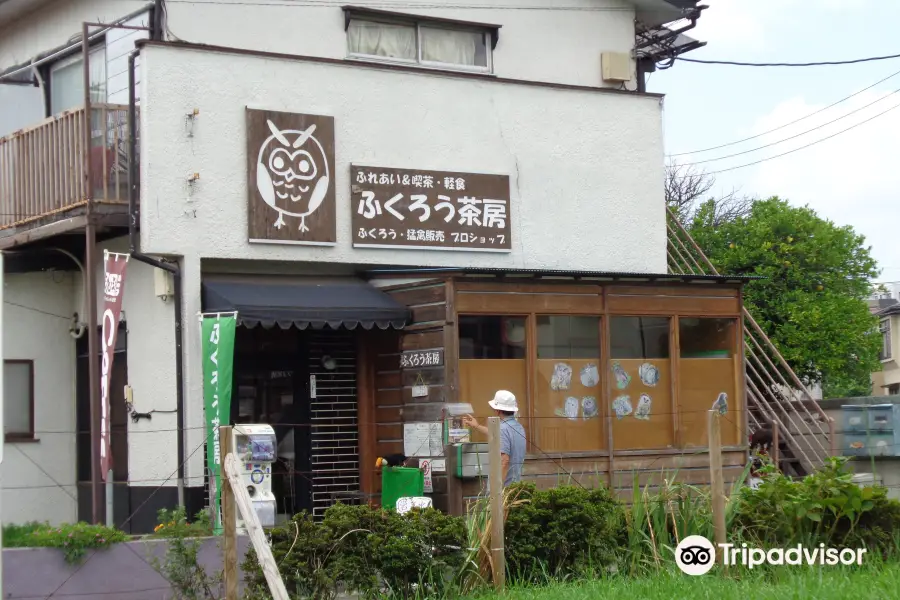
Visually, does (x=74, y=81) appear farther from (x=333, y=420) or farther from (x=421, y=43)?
(x=333, y=420)

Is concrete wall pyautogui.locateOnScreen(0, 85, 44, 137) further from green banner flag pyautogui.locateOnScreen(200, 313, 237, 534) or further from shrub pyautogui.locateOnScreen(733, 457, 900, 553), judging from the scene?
shrub pyautogui.locateOnScreen(733, 457, 900, 553)

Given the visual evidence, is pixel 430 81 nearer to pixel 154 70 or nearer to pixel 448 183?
pixel 448 183

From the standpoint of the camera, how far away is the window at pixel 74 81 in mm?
16562

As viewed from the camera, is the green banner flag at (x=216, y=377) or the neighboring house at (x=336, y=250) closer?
the green banner flag at (x=216, y=377)

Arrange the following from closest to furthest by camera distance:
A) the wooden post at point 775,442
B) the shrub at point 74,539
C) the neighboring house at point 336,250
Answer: the shrub at point 74,539
the neighboring house at point 336,250
the wooden post at point 775,442

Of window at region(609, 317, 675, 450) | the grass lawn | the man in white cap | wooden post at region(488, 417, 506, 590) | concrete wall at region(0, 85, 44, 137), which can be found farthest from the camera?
concrete wall at region(0, 85, 44, 137)

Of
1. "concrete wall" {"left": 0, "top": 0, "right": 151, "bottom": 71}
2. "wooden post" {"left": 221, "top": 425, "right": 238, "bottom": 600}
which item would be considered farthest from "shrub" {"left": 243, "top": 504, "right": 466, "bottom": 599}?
"concrete wall" {"left": 0, "top": 0, "right": 151, "bottom": 71}

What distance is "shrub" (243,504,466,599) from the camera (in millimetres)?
9492

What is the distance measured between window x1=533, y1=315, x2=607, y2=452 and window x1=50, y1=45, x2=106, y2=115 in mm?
6568

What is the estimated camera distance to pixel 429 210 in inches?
629

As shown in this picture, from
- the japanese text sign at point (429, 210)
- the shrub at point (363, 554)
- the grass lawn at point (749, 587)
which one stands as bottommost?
the grass lawn at point (749, 587)

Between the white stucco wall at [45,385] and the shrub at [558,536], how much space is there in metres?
7.91

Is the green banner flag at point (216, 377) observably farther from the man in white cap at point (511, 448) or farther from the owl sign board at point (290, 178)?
the man in white cap at point (511, 448)

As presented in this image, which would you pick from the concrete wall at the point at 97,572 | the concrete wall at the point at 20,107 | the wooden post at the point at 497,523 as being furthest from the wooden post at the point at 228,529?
the concrete wall at the point at 20,107
